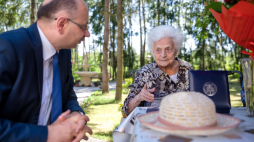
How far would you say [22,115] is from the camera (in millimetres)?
1364

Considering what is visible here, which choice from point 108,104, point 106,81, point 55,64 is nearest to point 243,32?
point 55,64

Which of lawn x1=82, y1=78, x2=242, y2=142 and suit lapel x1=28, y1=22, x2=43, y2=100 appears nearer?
suit lapel x1=28, y1=22, x2=43, y2=100

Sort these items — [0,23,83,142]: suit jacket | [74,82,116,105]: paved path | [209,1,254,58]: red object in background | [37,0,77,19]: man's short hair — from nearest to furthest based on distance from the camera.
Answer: [209,1,254,58]: red object in background → [0,23,83,142]: suit jacket → [37,0,77,19]: man's short hair → [74,82,116,105]: paved path

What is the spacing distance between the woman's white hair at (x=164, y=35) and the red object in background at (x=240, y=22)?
4.45ft

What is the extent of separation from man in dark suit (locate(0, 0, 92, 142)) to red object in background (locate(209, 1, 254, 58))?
110 cm

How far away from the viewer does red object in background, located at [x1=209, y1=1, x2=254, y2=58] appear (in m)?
0.92

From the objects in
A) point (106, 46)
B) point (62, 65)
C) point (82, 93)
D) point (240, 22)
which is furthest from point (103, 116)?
point (240, 22)

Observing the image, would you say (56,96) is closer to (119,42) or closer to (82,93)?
(119,42)

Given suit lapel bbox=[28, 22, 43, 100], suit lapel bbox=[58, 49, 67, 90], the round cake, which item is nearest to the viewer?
the round cake

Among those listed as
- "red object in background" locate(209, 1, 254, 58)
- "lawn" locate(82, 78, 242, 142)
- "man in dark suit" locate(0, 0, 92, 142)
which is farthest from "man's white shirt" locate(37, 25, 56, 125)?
"lawn" locate(82, 78, 242, 142)

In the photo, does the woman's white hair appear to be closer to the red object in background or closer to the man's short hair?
the man's short hair

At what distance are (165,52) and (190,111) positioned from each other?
1.76 m

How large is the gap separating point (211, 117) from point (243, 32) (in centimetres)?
60

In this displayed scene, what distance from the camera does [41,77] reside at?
4.63 ft
